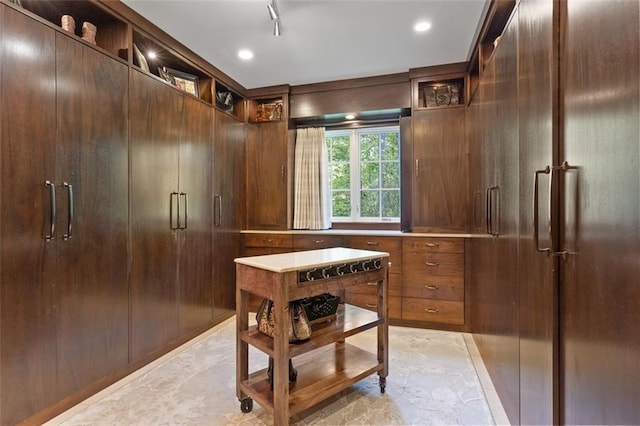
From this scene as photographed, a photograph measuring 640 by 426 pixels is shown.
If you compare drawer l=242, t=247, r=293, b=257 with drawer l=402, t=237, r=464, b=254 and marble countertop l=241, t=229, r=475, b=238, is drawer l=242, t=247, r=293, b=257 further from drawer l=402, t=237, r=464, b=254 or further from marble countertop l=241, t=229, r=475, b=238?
drawer l=402, t=237, r=464, b=254

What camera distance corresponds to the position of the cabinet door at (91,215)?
1926mm

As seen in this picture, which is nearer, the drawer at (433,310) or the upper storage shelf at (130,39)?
the upper storage shelf at (130,39)

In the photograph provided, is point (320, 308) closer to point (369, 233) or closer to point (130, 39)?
point (369, 233)

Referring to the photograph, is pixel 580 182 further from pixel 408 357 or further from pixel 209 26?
pixel 209 26

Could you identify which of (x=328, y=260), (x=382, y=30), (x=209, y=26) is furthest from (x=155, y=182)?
(x=382, y=30)

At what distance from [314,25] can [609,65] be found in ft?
6.93

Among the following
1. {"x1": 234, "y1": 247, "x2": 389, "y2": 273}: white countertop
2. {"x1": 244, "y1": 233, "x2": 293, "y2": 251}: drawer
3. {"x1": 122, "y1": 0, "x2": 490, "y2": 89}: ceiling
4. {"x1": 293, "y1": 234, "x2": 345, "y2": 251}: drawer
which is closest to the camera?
{"x1": 234, "y1": 247, "x2": 389, "y2": 273}: white countertop

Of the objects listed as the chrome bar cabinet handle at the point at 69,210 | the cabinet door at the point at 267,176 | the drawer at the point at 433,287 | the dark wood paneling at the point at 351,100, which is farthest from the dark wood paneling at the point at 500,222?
the chrome bar cabinet handle at the point at 69,210

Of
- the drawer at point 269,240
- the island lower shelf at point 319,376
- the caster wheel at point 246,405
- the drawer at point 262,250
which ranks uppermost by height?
the drawer at point 269,240

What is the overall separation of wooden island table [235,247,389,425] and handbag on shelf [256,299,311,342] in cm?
4

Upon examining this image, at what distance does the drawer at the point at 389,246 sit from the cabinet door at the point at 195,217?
160 centimetres

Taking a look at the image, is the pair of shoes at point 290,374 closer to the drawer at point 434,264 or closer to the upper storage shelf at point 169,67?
the drawer at point 434,264

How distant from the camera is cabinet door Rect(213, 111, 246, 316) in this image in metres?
3.46

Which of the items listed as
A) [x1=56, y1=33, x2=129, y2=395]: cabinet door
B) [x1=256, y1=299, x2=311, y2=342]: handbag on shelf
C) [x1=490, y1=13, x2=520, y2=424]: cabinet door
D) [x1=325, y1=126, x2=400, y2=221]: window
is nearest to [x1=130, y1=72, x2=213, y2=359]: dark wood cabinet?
[x1=56, y1=33, x2=129, y2=395]: cabinet door
